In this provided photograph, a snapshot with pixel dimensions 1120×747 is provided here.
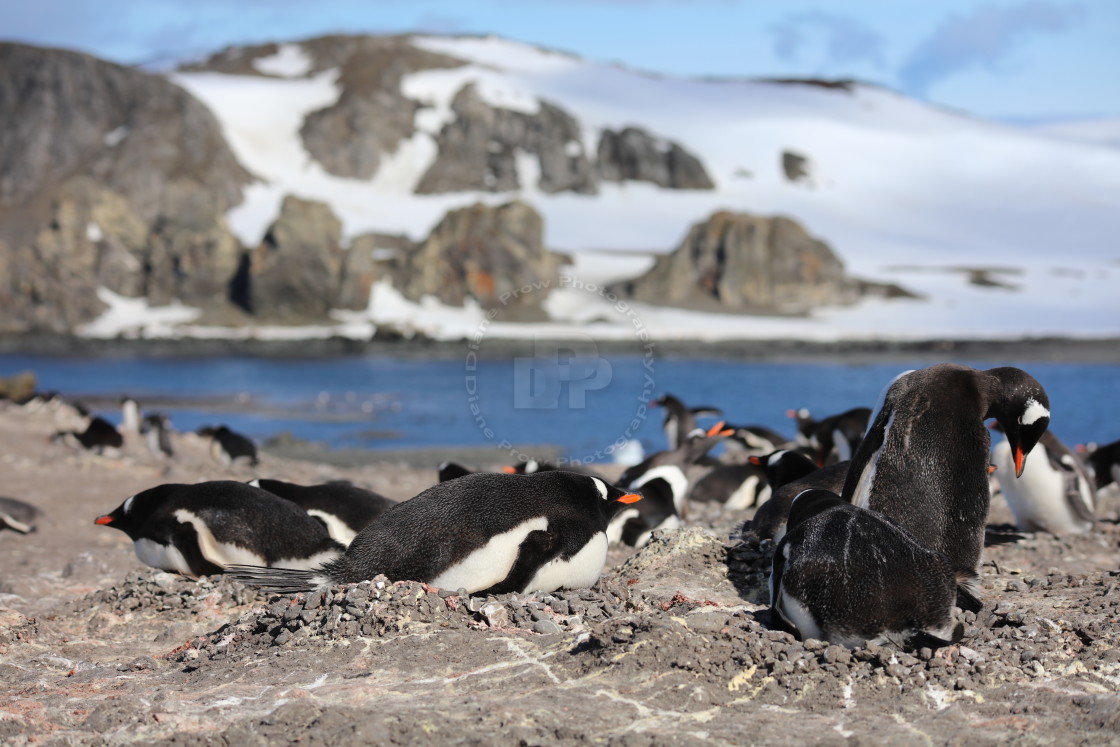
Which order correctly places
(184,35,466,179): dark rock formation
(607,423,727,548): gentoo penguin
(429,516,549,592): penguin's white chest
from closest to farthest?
(429,516,549,592): penguin's white chest < (607,423,727,548): gentoo penguin < (184,35,466,179): dark rock formation

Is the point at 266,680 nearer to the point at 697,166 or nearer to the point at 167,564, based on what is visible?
the point at 167,564

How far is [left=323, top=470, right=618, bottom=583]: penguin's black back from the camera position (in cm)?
443

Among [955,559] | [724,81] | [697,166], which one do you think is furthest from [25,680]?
[724,81]

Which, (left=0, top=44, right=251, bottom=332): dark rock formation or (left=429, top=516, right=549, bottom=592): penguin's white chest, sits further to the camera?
(left=0, top=44, right=251, bottom=332): dark rock formation

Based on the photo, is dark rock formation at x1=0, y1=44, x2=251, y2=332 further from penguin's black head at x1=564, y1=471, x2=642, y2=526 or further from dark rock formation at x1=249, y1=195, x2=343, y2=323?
penguin's black head at x1=564, y1=471, x2=642, y2=526

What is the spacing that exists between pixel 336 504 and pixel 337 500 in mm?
39

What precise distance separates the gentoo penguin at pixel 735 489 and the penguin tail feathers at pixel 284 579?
480cm

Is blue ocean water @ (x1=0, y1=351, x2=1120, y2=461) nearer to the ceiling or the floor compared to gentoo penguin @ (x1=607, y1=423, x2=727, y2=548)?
nearer to the floor

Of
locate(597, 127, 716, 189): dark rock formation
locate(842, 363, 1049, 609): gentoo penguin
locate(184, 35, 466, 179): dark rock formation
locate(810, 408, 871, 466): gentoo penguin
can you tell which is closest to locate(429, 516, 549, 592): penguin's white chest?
locate(842, 363, 1049, 609): gentoo penguin

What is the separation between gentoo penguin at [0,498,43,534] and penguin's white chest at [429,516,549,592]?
14.5ft

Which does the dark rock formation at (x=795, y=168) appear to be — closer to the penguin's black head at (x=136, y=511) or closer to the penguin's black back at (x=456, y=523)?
the penguin's black head at (x=136, y=511)

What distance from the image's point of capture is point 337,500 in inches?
237

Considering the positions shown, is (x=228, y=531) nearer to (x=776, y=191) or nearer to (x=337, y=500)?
(x=337, y=500)

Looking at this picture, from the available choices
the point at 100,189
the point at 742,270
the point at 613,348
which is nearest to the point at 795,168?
the point at 742,270
